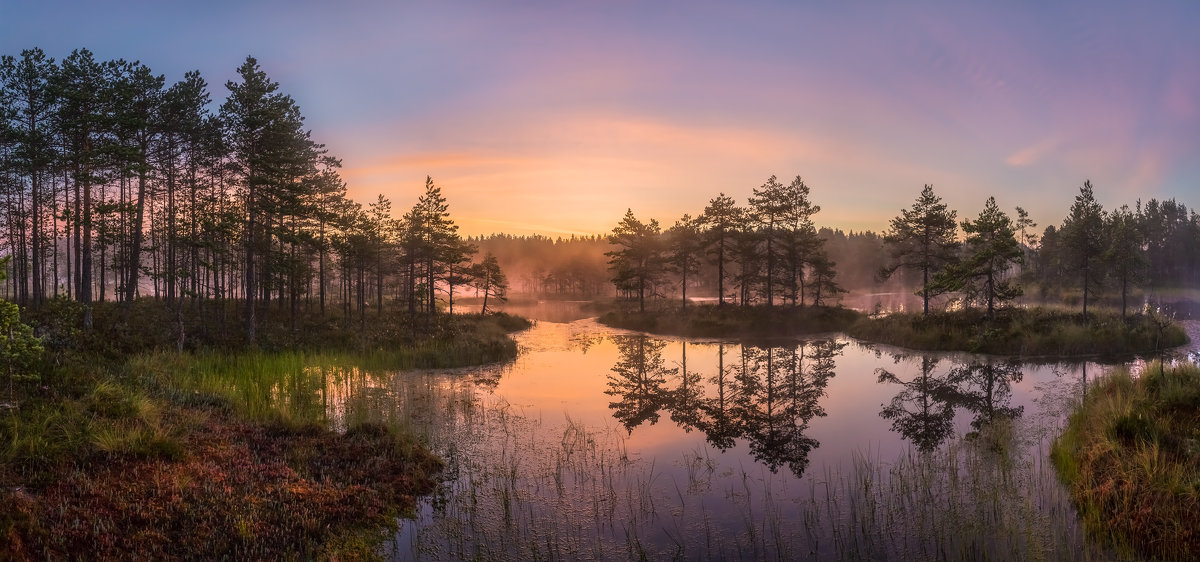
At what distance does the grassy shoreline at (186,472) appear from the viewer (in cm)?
713

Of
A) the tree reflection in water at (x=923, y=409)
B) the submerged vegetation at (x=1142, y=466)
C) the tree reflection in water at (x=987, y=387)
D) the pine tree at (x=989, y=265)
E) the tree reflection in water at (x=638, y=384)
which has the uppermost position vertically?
the pine tree at (x=989, y=265)

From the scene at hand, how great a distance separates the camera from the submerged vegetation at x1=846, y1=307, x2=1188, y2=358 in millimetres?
29828

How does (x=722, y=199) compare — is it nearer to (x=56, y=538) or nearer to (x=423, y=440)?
(x=423, y=440)

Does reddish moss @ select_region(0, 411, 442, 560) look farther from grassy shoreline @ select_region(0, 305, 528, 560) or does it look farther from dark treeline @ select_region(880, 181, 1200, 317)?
dark treeline @ select_region(880, 181, 1200, 317)

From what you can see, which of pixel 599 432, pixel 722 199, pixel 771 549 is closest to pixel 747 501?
pixel 771 549

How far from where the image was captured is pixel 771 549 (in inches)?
328

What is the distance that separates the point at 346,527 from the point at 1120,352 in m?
40.3

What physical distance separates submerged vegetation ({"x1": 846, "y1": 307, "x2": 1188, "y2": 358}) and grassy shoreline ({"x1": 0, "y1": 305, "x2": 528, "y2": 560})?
32.7 metres

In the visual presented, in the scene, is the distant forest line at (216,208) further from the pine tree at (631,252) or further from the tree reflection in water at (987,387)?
the tree reflection in water at (987,387)

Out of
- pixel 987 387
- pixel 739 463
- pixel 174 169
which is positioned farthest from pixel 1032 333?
pixel 174 169

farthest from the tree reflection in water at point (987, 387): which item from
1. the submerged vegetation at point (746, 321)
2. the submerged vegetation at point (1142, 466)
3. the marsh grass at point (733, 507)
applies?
the submerged vegetation at point (746, 321)

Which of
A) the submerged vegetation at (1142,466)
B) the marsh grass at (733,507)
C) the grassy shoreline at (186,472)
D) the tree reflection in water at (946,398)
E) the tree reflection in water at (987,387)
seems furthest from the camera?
the tree reflection in water at (987,387)

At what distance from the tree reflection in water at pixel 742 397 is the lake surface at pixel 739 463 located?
0.39ft

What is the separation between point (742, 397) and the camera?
66.0 feet
